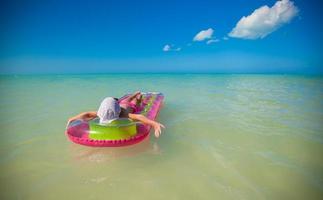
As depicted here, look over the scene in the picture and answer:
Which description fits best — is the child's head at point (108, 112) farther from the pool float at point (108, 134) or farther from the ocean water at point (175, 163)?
the ocean water at point (175, 163)

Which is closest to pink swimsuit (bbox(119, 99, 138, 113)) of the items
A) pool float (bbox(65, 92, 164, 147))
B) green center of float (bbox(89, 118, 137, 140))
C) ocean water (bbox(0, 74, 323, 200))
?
ocean water (bbox(0, 74, 323, 200))

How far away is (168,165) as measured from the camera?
312 centimetres

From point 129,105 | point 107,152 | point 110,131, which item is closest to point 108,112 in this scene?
point 110,131

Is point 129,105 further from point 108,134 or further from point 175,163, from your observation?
point 175,163

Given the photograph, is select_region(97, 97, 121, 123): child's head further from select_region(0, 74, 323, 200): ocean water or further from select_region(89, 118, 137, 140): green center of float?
select_region(0, 74, 323, 200): ocean water

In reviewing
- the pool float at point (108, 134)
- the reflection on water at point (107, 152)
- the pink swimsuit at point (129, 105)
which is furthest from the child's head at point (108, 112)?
the pink swimsuit at point (129, 105)

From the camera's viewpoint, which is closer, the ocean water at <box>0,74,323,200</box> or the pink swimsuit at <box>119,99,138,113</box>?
the ocean water at <box>0,74,323,200</box>

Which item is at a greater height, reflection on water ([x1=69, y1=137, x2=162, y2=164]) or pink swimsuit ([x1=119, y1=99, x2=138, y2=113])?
pink swimsuit ([x1=119, y1=99, x2=138, y2=113])

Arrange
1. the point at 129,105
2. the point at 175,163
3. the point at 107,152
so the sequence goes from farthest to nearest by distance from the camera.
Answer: the point at 129,105 → the point at 107,152 → the point at 175,163

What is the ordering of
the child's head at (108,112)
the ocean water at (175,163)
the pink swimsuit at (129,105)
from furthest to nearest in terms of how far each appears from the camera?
the pink swimsuit at (129,105) < the child's head at (108,112) < the ocean water at (175,163)

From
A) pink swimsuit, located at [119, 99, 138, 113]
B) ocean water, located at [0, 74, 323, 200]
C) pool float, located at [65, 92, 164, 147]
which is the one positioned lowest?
ocean water, located at [0, 74, 323, 200]

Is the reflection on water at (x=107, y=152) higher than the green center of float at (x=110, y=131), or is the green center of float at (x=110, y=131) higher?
the green center of float at (x=110, y=131)

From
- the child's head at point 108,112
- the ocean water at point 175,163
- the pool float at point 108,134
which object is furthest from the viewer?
the child's head at point 108,112

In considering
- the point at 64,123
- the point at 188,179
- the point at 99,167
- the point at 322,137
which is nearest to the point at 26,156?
the point at 99,167
